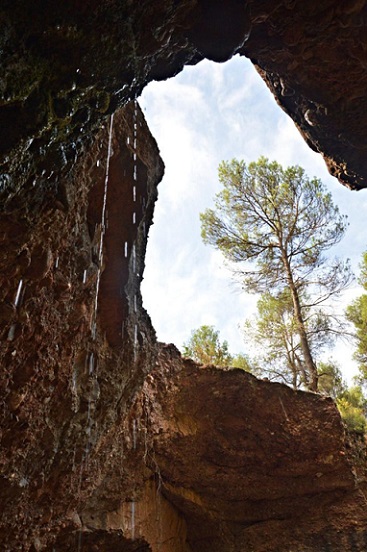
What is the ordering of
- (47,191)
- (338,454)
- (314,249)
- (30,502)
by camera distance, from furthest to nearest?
(314,249) < (338,454) < (30,502) < (47,191)

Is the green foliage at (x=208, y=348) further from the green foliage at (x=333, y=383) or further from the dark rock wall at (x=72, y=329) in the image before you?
the dark rock wall at (x=72, y=329)

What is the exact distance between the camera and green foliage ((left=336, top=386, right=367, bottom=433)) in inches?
358

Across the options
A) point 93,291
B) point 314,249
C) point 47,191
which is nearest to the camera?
point 47,191

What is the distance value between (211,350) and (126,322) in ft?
27.0

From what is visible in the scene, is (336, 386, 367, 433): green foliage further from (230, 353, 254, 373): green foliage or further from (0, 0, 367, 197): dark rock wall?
(0, 0, 367, 197): dark rock wall

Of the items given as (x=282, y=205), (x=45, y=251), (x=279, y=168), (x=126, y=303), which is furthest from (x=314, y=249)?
(x=45, y=251)

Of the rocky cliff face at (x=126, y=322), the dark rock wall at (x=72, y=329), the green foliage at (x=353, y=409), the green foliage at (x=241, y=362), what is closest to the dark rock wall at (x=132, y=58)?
the rocky cliff face at (x=126, y=322)

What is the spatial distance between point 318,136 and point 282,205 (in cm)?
767

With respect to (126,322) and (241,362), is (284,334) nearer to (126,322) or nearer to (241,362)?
(241,362)

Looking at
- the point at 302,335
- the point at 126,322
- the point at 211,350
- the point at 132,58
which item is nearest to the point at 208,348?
the point at 211,350

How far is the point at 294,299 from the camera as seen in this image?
1163cm

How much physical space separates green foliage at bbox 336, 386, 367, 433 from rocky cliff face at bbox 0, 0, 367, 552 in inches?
58.3

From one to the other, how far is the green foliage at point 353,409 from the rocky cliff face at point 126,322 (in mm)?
1481

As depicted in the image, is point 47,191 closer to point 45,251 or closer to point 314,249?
point 45,251
